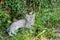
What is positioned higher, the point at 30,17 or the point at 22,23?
the point at 30,17

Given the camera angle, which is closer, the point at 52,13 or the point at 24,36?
the point at 24,36

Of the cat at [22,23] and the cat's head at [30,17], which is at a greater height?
the cat's head at [30,17]

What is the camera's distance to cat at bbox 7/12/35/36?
17.7 ft

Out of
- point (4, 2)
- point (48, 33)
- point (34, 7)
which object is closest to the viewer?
point (48, 33)

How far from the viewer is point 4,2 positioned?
5.98 meters

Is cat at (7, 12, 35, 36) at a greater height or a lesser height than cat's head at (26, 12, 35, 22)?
lesser

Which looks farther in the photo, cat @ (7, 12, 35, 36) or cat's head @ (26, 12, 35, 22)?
cat's head @ (26, 12, 35, 22)

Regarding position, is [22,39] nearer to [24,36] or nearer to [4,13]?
[24,36]

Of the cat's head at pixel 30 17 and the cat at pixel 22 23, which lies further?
the cat's head at pixel 30 17

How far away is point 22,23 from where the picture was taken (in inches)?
221

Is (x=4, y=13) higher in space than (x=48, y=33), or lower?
higher

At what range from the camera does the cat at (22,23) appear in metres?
5.41

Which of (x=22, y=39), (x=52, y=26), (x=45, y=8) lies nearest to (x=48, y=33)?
(x=52, y=26)

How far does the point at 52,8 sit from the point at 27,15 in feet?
3.52
